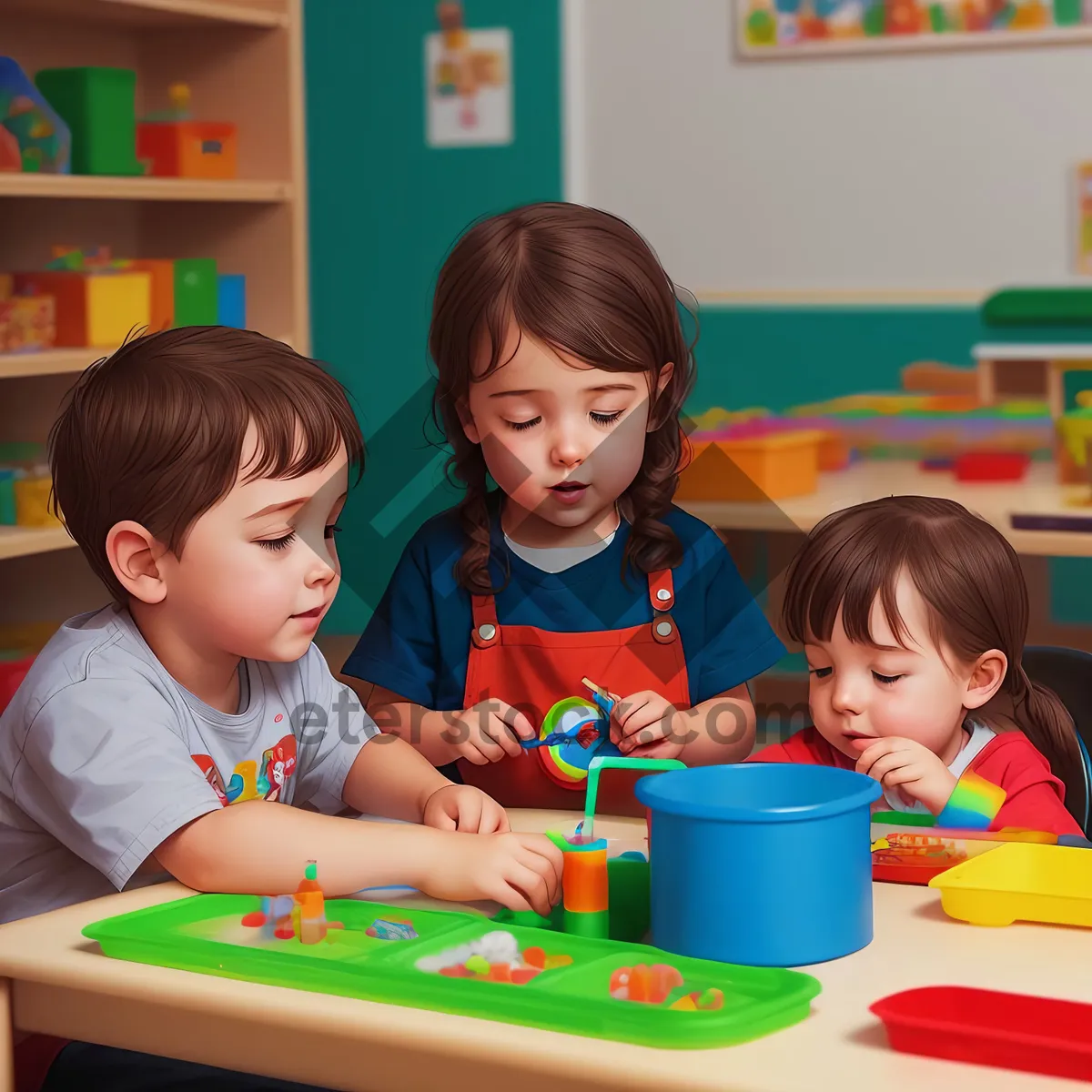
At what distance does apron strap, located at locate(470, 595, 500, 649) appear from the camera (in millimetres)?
1434

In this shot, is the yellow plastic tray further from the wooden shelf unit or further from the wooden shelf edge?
the wooden shelf edge

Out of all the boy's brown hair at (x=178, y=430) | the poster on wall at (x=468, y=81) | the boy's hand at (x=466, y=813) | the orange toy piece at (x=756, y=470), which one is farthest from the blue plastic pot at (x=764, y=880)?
the poster on wall at (x=468, y=81)

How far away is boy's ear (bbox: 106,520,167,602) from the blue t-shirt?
37 centimetres

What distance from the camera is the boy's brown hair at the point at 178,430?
1.05 metres

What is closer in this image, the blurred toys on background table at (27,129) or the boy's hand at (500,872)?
the boy's hand at (500,872)

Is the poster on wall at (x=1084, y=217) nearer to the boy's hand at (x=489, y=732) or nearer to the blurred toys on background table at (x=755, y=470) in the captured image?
the blurred toys on background table at (x=755, y=470)

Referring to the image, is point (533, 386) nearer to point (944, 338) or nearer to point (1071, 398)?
point (1071, 398)

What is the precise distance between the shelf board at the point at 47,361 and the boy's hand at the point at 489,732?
161cm

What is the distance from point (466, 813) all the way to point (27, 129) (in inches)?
82.1

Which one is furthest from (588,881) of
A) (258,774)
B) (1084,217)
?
(1084,217)

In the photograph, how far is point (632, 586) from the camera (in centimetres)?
144

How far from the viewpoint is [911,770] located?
1.10 m

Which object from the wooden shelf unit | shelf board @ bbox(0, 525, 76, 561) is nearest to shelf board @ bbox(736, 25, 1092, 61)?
the wooden shelf unit

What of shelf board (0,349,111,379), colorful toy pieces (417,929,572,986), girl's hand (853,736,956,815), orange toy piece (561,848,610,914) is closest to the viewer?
colorful toy pieces (417,929,572,986)
